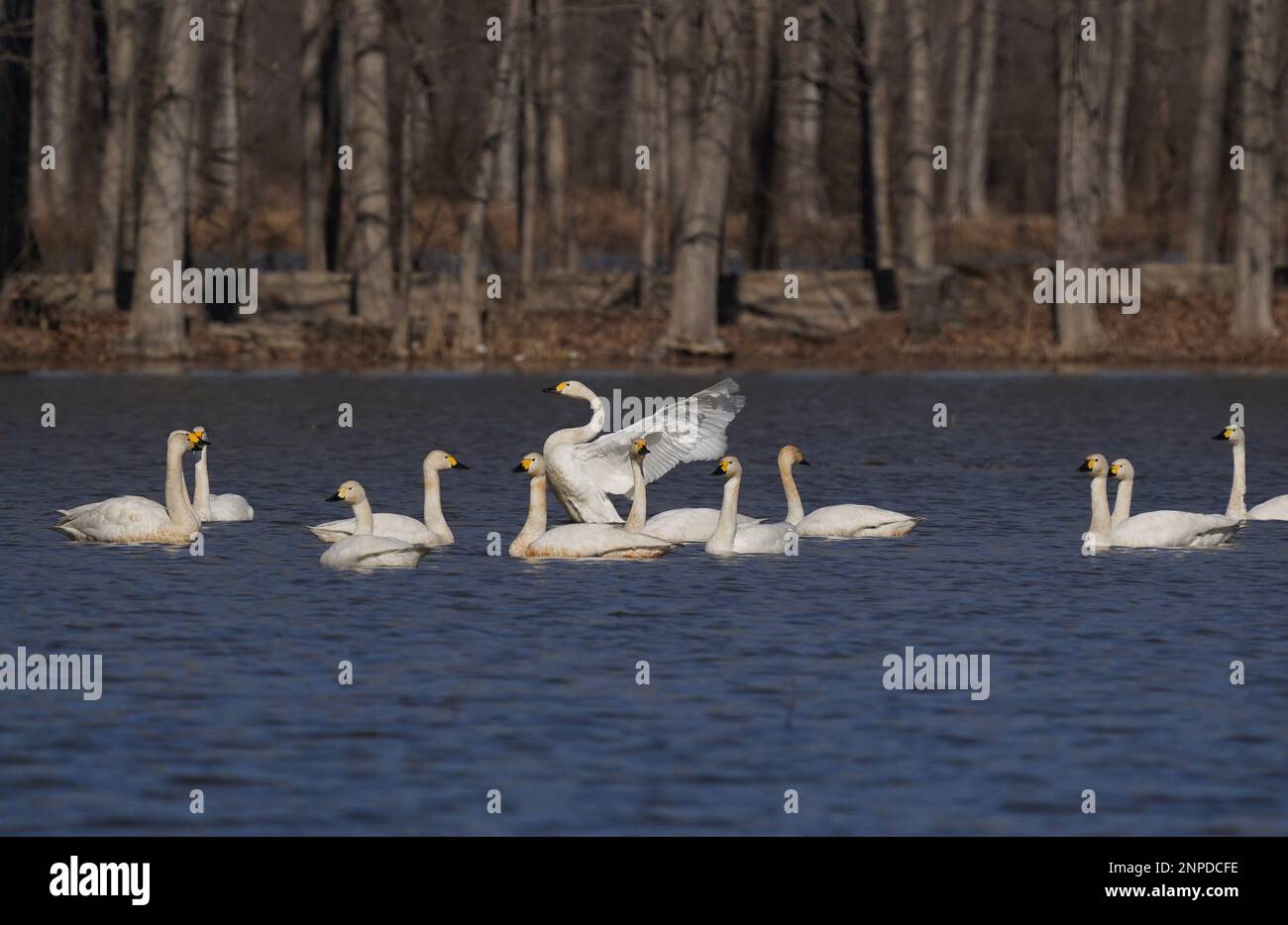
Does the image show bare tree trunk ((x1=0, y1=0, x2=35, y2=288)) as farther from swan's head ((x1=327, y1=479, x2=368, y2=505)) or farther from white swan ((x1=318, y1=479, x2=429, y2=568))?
white swan ((x1=318, y1=479, x2=429, y2=568))

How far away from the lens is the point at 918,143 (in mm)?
41062

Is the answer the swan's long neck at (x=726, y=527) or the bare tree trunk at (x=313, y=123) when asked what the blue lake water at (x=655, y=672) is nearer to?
the swan's long neck at (x=726, y=527)

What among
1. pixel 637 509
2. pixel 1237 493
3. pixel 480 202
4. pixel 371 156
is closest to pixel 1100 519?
Answer: pixel 1237 493

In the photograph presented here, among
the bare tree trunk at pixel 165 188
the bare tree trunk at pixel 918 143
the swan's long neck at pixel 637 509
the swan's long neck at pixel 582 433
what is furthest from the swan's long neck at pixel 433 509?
the bare tree trunk at pixel 918 143

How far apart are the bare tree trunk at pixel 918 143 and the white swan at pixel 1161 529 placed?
2278 centimetres

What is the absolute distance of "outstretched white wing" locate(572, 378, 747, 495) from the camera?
1923 centimetres

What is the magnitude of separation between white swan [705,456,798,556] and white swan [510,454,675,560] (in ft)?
1.56

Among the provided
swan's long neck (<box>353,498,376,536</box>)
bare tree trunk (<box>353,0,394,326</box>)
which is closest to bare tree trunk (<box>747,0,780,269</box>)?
bare tree trunk (<box>353,0,394,326</box>)

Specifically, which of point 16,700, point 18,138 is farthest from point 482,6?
point 16,700

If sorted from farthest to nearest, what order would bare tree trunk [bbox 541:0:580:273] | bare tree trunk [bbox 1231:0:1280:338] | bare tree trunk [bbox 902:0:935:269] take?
1. bare tree trunk [bbox 541:0:580:273]
2. bare tree trunk [bbox 902:0:935:269]
3. bare tree trunk [bbox 1231:0:1280:338]

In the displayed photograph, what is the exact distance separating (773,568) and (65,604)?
522 centimetres

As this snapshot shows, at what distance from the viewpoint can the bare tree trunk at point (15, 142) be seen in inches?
1542
